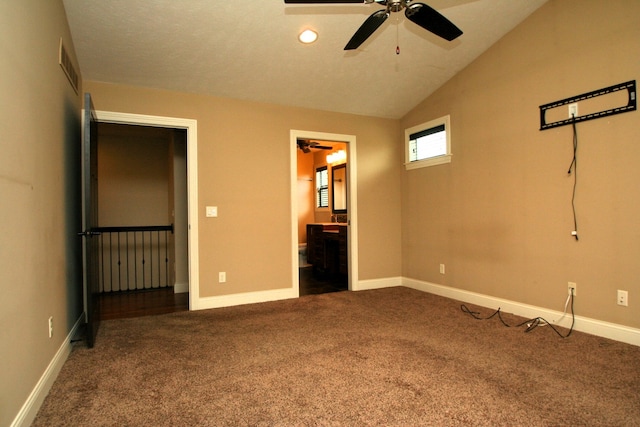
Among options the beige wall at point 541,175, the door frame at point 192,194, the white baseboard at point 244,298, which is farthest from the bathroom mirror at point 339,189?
the door frame at point 192,194

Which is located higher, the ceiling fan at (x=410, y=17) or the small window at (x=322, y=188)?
the ceiling fan at (x=410, y=17)

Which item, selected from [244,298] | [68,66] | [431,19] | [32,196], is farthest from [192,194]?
[431,19]

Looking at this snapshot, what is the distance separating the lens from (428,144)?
4668 millimetres

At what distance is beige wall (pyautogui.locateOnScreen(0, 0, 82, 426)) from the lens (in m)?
1.55

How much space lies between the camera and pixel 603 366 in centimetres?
224

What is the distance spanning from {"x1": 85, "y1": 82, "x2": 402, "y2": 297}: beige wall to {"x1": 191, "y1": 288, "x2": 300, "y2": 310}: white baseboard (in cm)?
6

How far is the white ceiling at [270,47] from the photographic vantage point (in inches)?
110

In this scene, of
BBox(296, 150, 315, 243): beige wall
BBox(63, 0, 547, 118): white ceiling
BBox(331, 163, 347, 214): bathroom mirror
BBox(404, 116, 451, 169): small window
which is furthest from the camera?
BBox(296, 150, 315, 243): beige wall

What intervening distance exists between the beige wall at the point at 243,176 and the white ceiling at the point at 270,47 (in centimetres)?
16

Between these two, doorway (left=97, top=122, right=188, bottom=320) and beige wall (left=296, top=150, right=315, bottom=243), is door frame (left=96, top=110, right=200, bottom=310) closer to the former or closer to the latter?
doorway (left=97, top=122, right=188, bottom=320)

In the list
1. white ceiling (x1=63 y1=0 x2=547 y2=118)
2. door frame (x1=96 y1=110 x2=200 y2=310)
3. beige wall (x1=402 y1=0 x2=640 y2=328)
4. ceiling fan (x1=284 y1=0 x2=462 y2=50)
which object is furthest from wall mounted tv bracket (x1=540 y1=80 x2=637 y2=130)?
door frame (x1=96 y1=110 x2=200 y2=310)

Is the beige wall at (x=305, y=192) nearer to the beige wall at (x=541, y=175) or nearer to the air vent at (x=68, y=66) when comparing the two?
the beige wall at (x=541, y=175)

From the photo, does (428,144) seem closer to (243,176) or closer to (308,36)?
(308,36)

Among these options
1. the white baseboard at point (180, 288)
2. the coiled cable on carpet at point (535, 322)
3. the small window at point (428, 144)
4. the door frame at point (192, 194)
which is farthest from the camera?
the white baseboard at point (180, 288)
